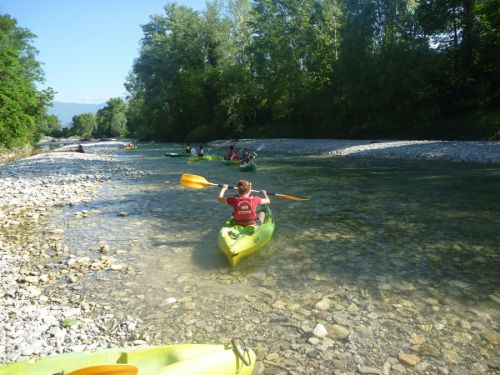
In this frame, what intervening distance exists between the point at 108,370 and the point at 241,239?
5.13 meters

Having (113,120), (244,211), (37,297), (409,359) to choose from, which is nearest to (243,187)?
(244,211)

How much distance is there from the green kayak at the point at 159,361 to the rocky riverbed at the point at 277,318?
0.71 m

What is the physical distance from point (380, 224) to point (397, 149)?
19.7 meters

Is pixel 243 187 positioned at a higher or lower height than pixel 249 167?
higher

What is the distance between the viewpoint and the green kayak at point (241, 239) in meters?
7.98

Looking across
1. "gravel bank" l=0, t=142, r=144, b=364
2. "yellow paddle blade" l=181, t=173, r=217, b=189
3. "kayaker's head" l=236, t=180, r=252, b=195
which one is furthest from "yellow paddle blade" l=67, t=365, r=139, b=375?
"yellow paddle blade" l=181, t=173, r=217, b=189

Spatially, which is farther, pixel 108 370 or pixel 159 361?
pixel 159 361

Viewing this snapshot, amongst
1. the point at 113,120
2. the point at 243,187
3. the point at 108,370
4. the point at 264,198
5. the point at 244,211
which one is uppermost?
the point at 113,120

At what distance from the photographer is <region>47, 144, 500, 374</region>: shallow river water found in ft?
16.4

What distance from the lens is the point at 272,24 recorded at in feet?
158

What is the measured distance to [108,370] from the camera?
323 cm

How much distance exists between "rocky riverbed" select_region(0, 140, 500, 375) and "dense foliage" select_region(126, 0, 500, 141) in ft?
92.7

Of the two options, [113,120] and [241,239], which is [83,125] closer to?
[113,120]

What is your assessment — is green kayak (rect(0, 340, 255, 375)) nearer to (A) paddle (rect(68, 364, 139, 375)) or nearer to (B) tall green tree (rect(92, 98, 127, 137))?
(A) paddle (rect(68, 364, 139, 375))
